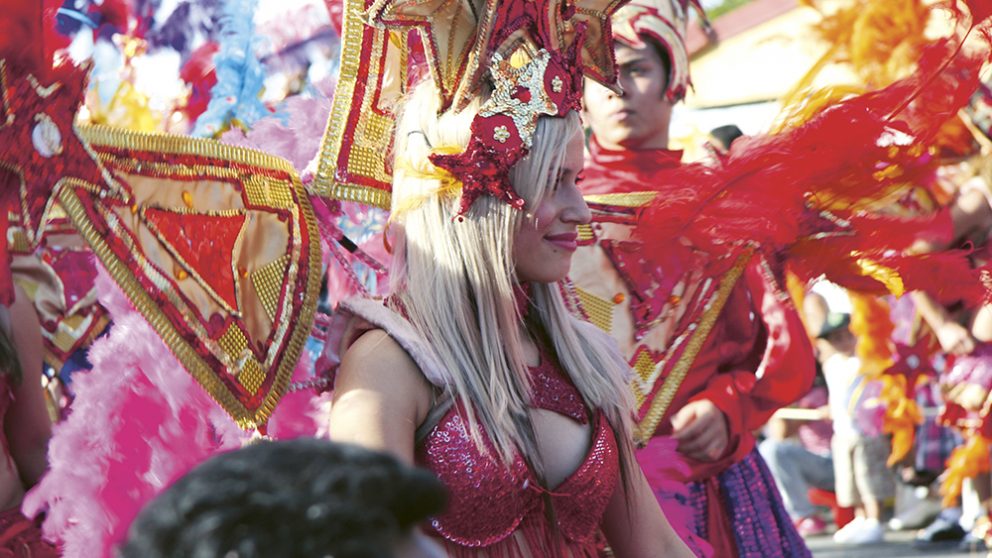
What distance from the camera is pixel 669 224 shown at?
10.6ft

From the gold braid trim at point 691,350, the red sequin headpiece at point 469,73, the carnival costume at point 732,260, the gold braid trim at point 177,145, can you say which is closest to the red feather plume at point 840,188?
the carnival costume at point 732,260

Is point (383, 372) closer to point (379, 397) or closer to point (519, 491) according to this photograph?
point (379, 397)

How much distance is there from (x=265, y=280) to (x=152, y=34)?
1.45 meters

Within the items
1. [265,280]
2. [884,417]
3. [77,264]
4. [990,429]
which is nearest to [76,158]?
[265,280]

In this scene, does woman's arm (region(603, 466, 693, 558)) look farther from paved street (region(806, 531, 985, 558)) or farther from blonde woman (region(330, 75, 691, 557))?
paved street (region(806, 531, 985, 558))

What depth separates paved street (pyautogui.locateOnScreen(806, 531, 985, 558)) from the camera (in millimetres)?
6922

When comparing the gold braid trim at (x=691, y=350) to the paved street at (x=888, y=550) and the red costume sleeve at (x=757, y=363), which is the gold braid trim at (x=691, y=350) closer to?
the red costume sleeve at (x=757, y=363)

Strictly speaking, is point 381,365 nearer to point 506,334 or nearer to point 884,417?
point 506,334

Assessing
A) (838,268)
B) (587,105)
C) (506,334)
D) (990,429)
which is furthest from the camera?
(990,429)

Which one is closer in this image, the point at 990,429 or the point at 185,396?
the point at 185,396

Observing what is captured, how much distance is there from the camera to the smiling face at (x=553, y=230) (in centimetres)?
231

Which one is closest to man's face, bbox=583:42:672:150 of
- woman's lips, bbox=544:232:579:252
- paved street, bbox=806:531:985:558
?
woman's lips, bbox=544:232:579:252

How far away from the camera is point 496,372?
7.27ft

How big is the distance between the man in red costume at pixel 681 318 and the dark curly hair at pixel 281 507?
7.60 ft
